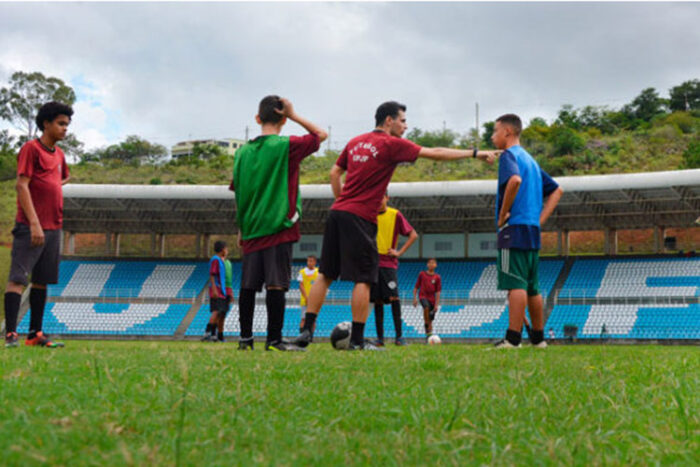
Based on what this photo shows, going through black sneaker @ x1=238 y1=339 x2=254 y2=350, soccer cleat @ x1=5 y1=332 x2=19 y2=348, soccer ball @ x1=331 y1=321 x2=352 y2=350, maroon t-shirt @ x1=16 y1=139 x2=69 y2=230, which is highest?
maroon t-shirt @ x1=16 y1=139 x2=69 y2=230

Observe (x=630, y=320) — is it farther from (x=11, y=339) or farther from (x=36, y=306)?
(x=11, y=339)

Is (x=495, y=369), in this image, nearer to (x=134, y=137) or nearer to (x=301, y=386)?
(x=301, y=386)

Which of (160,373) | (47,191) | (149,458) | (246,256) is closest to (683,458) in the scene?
(149,458)

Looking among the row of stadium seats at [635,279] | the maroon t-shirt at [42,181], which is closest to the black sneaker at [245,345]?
the maroon t-shirt at [42,181]

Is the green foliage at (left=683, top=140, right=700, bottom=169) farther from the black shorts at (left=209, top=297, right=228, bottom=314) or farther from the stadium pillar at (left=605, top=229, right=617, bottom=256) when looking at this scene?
the black shorts at (left=209, top=297, right=228, bottom=314)

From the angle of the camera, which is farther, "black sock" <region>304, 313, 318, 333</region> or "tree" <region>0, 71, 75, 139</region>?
"tree" <region>0, 71, 75, 139</region>

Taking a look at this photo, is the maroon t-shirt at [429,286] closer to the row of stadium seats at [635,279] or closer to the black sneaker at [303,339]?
the black sneaker at [303,339]

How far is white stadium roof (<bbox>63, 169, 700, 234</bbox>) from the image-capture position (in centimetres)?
2497

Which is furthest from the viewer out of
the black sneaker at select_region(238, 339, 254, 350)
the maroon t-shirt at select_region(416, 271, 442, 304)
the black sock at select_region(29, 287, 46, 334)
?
the maroon t-shirt at select_region(416, 271, 442, 304)

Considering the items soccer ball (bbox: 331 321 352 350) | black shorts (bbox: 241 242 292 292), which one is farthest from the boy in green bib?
soccer ball (bbox: 331 321 352 350)

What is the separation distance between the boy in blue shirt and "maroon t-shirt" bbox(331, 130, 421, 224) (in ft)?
3.29

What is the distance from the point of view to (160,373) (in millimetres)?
2689

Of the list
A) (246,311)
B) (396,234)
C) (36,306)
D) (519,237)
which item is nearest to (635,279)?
(396,234)

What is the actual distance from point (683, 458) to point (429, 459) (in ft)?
1.96
